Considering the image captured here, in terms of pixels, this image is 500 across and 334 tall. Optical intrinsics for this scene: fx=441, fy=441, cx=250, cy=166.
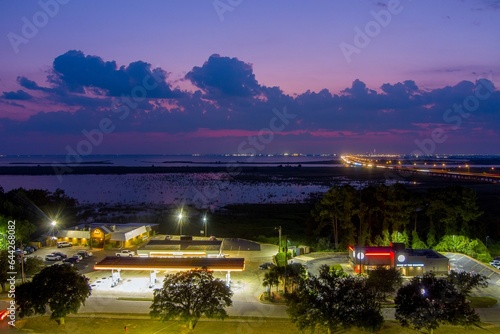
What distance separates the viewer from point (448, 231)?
48.6m

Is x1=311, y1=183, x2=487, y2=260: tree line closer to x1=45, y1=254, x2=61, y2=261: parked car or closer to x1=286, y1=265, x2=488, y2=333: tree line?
x1=286, y1=265, x2=488, y2=333: tree line

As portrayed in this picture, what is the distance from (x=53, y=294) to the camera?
85.5 ft

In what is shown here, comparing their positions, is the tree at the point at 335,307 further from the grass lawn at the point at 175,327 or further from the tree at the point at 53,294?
the tree at the point at 53,294

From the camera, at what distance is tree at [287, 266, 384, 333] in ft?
77.5

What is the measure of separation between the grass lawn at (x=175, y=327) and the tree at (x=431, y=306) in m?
2.02

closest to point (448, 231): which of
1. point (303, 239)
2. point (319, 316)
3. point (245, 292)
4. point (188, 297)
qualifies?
point (303, 239)

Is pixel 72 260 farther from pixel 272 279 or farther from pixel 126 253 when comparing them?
pixel 272 279

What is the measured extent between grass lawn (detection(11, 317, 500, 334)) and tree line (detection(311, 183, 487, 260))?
20269mm

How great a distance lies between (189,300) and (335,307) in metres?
8.29

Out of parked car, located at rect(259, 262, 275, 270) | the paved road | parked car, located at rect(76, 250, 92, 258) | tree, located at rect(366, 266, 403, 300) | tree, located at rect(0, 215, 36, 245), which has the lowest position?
the paved road

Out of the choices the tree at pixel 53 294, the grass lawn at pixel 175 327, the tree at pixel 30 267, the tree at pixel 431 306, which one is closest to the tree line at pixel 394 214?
the grass lawn at pixel 175 327

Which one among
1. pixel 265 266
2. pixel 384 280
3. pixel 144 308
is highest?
pixel 384 280

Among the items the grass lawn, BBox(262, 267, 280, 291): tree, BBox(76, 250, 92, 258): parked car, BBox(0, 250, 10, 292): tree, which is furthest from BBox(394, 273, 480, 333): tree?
BBox(76, 250, 92, 258): parked car

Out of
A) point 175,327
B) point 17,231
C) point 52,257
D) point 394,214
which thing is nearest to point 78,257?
point 52,257
